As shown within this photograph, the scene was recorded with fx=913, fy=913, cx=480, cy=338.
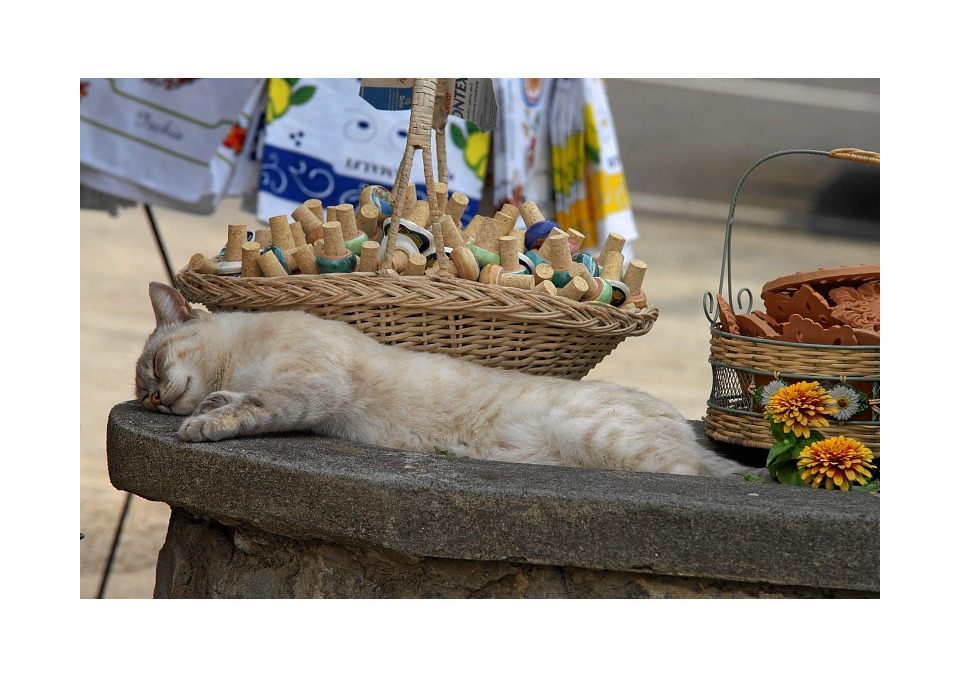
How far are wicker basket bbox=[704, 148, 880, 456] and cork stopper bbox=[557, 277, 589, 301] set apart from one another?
368mm

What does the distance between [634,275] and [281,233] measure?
104 cm

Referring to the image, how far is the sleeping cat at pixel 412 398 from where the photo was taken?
2.37 m

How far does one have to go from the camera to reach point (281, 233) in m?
2.63

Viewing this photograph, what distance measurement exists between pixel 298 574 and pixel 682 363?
559cm

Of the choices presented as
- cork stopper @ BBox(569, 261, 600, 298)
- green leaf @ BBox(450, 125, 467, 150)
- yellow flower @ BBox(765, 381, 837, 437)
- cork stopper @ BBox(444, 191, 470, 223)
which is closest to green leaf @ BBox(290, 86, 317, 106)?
green leaf @ BBox(450, 125, 467, 150)

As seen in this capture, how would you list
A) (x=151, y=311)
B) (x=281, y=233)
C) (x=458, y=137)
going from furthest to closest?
1. (x=151, y=311)
2. (x=458, y=137)
3. (x=281, y=233)

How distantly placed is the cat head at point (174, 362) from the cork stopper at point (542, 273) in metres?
0.94

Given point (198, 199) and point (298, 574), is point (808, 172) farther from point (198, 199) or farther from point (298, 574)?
point (298, 574)

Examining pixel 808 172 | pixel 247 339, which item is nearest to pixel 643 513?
pixel 247 339

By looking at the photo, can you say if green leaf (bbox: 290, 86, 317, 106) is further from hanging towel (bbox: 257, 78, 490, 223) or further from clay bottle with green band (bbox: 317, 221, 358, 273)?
clay bottle with green band (bbox: 317, 221, 358, 273)

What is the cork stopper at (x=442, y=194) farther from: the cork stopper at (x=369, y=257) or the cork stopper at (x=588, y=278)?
the cork stopper at (x=588, y=278)

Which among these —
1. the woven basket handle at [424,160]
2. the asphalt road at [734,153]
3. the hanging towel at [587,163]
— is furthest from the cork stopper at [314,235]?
the asphalt road at [734,153]

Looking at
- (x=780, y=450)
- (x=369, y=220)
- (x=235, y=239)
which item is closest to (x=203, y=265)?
(x=235, y=239)

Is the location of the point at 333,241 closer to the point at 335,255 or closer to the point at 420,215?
the point at 335,255
